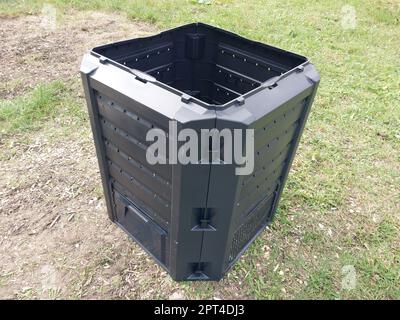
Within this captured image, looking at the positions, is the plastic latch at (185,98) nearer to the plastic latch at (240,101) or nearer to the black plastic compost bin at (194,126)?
the black plastic compost bin at (194,126)

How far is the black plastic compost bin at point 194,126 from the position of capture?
1.12 metres

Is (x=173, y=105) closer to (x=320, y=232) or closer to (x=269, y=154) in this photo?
(x=269, y=154)

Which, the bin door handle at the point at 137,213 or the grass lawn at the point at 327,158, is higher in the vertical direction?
the bin door handle at the point at 137,213

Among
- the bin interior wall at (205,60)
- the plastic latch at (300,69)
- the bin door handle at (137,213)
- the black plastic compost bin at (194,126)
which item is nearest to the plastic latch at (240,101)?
the black plastic compost bin at (194,126)

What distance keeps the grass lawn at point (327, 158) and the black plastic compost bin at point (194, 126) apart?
23 centimetres

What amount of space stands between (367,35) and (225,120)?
492 centimetres

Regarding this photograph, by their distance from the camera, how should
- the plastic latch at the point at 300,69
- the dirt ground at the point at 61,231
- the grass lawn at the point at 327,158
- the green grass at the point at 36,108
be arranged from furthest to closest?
1. the green grass at the point at 36,108
2. the grass lawn at the point at 327,158
3. the dirt ground at the point at 61,231
4. the plastic latch at the point at 300,69

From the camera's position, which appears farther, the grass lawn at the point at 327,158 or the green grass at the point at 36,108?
the green grass at the point at 36,108

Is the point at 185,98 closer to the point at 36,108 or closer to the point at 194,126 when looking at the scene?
the point at 194,126

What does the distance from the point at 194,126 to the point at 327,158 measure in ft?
6.40

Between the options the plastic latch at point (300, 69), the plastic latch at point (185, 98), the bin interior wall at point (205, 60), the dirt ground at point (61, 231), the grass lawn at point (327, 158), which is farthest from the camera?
the grass lawn at point (327, 158)

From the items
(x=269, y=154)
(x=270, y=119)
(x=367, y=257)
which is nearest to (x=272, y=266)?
(x=367, y=257)

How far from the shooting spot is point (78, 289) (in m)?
1.67

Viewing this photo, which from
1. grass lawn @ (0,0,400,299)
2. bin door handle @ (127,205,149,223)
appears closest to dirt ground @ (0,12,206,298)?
grass lawn @ (0,0,400,299)
